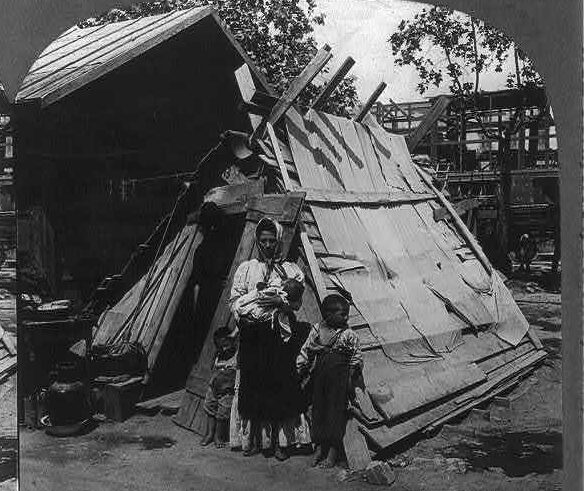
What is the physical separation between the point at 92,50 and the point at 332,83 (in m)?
1.70

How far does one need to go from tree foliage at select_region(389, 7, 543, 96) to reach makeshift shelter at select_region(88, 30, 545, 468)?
1.63 ft

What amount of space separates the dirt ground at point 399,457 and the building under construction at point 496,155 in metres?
0.44

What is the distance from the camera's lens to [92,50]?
4.48m

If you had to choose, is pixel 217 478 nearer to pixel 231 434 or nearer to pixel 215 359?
pixel 231 434

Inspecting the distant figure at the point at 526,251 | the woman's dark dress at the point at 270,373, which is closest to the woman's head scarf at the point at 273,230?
the woman's dark dress at the point at 270,373

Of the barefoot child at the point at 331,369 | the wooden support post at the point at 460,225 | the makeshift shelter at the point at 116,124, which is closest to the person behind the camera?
the barefoot child at the point at 331,369

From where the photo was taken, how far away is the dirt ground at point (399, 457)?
3.68 m

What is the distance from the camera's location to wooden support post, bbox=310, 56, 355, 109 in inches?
153

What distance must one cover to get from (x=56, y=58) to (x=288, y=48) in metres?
1.59

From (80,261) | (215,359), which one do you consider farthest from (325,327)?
(80,261)

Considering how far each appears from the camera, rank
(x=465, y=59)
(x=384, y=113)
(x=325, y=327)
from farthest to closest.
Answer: (x=384, y=113) → (x=465, y=59) → (x=325, y=327)

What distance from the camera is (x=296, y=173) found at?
4172 millimetres

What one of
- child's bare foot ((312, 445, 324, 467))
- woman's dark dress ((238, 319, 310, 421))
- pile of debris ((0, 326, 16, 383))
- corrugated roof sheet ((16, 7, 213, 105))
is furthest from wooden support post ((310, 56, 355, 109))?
pile of debris ((0, 326, 16, 383))

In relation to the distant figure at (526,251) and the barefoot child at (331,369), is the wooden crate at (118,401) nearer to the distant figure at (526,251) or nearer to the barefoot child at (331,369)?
the barefoot child at (331,369)
